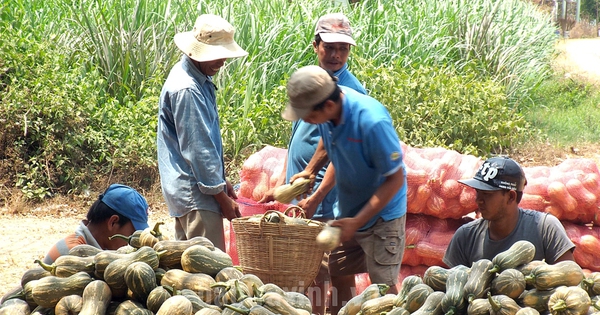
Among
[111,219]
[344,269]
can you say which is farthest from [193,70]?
[344,269]

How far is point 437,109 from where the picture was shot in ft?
29.3

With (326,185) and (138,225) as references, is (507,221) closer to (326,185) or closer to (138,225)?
(326,185)

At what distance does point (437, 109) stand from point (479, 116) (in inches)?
22.1

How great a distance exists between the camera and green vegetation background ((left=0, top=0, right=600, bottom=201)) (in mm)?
8312

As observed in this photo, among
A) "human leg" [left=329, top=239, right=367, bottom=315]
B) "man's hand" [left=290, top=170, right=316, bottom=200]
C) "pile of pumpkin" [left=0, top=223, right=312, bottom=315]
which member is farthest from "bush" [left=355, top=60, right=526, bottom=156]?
"pile of pumpkin" [left=0, top=223, right=312, bottom=315]

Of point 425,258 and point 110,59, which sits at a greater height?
point 110,59

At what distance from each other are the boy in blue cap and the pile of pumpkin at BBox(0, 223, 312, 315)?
2.41 feet

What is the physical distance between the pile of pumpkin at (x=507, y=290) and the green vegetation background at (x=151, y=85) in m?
5.51

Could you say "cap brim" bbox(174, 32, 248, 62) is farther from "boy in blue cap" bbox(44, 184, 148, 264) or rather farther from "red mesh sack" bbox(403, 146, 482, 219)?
"red mesh sack" bbox(403, 146, 482, 219)

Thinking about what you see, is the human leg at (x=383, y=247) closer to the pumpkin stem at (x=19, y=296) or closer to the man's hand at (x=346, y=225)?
the man's hand at (x=346, y=225)

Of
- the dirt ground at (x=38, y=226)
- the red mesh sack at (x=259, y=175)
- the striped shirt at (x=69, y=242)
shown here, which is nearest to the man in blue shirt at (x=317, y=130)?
the red mesh sack at (x=259, y=175)

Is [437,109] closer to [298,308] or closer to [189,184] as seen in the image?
[189,184]

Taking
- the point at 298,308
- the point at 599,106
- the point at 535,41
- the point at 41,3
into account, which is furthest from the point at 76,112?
the point at 599,106

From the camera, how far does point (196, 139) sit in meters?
4.37
